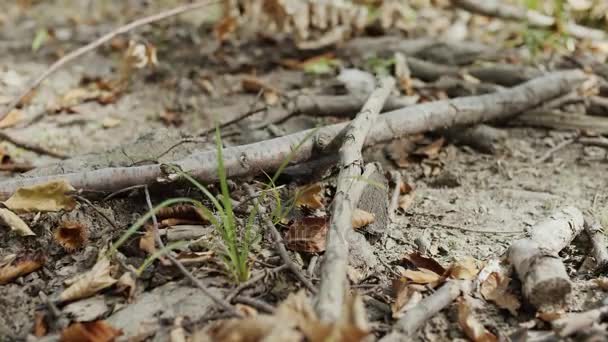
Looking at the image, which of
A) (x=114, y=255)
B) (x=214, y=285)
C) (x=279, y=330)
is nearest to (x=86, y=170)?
(x=114, y=255)

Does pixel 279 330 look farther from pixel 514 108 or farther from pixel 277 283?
pixel 514 108

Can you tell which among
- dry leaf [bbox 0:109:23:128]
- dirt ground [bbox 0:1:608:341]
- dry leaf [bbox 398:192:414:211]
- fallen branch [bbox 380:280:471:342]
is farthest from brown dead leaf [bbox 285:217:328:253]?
dry leaf [bbox 0:109:23:128]

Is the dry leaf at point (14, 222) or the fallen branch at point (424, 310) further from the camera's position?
the dry leaf at point (14, 222)

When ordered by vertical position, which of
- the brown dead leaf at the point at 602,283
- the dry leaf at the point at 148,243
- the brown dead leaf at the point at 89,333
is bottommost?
the brown dead leaf at the point at 602,283

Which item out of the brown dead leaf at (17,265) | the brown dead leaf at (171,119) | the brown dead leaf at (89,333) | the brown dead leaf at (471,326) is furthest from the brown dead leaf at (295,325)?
the brown dead leaf at (171,119)

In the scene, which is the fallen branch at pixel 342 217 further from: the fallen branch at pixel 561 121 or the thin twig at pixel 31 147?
the thin twig at pixel 31 147
